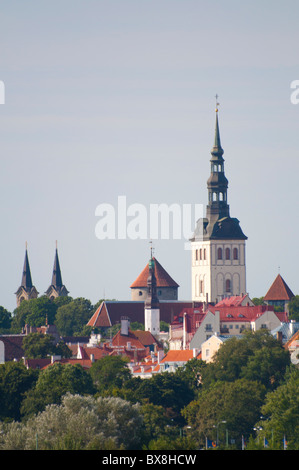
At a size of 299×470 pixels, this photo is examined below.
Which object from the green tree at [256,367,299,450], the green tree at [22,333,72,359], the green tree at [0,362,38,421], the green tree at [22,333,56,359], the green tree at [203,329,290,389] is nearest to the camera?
the green tree at [256,367,299,450]

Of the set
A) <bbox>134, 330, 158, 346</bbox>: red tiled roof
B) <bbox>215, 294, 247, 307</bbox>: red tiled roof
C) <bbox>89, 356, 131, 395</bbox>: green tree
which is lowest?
<bbox>89, 356, 131, 395</bbox>: green tree

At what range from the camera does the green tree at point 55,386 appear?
110312mm

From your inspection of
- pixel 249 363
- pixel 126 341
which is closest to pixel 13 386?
pixel 249 363

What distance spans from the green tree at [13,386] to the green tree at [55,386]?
30.8 inches

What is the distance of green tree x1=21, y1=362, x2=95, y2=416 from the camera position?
362ft

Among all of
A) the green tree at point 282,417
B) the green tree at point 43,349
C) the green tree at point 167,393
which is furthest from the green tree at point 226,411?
the green tree at point 43,349

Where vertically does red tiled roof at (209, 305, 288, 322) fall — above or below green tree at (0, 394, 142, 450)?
above

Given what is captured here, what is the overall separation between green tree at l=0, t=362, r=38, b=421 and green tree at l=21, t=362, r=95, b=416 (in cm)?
78

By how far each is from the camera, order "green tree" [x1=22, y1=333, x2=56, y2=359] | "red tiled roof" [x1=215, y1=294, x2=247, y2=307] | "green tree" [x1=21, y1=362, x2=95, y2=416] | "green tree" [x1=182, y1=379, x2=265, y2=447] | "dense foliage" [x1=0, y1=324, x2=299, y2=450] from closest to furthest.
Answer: "dense foliage" [x1=0, y1=324, x2=299, y2=450] < "green tree" [x1=182, y1=379, x2=265, y2=447] < "green tree" [x1=21, y1=362, x2=95, y2=416] < "green tree" [x1=22, y1=333, x2=56, y2=359] < "red tiled roof" [x1=215, y1=294, x2=247, y2=307]

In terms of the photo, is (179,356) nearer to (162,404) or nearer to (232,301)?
(162,404)

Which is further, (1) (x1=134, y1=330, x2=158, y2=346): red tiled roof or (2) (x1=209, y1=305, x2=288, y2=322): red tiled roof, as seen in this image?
(1) (x1=134, y1=330, x2=158, y2=346): red tiled roof

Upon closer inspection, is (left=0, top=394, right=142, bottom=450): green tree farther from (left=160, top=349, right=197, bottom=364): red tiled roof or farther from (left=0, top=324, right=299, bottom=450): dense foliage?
(left=160, top=349, right=197, bottom=364): red tiled roof

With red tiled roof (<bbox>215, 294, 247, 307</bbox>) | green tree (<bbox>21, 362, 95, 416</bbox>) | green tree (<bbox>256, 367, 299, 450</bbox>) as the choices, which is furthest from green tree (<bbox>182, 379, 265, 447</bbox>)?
red tiled roof (<bbox>215, 294, 247, 307</bbox>)

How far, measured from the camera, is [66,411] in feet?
303
